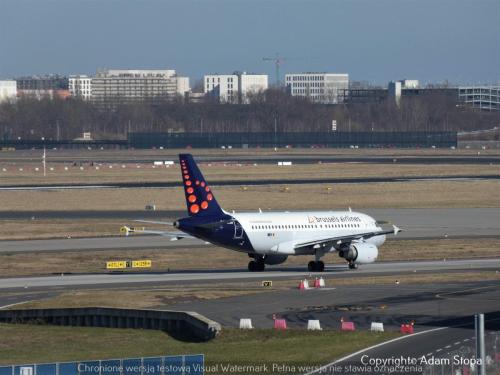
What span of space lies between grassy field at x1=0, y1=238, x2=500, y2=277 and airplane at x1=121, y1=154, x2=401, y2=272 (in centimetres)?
391

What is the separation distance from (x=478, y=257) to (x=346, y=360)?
42.6 meters

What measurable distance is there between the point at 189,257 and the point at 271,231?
393 inches

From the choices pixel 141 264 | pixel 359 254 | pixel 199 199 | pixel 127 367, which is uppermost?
pixel 199 199

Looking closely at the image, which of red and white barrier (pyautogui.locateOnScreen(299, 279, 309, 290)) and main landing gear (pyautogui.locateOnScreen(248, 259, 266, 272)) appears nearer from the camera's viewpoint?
red and white barrier (pyautogui.locateOnScreen(299, 279, 309, 290))

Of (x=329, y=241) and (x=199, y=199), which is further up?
(x=199, y=199)

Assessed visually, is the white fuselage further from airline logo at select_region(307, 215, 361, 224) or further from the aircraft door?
the aircraft door

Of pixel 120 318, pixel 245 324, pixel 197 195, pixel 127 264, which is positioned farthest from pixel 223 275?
pixel 245 324

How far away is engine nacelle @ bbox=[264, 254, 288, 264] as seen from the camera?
78.2 meters

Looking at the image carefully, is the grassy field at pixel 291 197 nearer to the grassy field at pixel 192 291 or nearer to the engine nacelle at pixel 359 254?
the engine nacelle at pixel 359 254

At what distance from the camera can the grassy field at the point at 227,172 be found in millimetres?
161875

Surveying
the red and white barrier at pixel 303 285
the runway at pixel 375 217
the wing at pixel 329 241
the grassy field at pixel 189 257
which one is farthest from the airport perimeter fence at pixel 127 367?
the runway at pixel 375 217

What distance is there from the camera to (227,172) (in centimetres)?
17262

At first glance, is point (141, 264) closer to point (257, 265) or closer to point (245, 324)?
point (257, 265)

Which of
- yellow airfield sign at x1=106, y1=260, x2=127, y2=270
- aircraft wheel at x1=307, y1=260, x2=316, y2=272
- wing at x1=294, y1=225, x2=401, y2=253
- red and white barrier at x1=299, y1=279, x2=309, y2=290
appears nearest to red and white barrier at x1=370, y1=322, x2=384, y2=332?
red and white barrier at x1=299, y1=279, x2=309, y2=290
